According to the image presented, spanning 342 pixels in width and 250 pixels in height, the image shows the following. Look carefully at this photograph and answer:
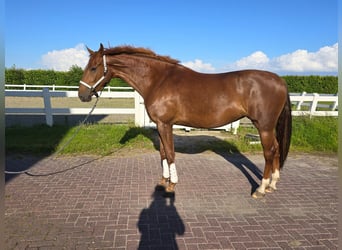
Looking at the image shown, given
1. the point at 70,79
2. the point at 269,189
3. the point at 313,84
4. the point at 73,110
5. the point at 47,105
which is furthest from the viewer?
the point at 70,79

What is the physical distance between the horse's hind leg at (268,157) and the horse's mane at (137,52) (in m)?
1.95

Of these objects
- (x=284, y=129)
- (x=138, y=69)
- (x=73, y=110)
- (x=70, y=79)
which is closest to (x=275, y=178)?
(x=284, y=129)

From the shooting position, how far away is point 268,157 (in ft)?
12.5

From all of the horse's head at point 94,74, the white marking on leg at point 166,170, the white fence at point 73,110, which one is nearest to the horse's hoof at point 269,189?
the white marking on leg at point 166,170

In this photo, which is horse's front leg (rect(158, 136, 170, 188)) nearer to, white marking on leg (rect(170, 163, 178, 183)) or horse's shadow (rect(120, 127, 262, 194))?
white marking on leg (rect(170, 163, 178, 183))

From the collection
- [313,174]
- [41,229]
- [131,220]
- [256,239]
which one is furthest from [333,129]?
[41,229]

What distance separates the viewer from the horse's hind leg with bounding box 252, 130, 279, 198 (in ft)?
12.2

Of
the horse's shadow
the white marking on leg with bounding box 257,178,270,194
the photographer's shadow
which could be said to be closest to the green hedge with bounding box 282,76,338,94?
the horse's shadow

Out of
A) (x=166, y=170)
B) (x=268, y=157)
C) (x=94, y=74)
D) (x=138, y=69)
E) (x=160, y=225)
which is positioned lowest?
(x=160, y=225)

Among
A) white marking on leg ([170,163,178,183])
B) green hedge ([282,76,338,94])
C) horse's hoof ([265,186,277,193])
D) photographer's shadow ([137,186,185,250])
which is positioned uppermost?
green hedge ([282,76,338,94])

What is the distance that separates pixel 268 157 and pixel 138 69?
2574mm

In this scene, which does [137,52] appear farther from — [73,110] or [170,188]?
[73,110]

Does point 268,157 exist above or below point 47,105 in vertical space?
below

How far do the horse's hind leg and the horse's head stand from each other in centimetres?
271
